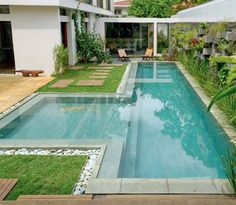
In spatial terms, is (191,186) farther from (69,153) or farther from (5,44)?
(5,44)

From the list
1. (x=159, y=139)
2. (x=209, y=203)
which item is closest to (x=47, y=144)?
(x=159, y=139)

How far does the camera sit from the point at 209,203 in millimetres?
4562

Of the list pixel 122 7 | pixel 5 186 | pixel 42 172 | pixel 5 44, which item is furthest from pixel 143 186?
pixel 122 7

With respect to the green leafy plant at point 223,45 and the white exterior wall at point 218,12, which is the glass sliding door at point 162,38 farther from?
the green leafy plant at point 223,45

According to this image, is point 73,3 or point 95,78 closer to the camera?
point 95,78

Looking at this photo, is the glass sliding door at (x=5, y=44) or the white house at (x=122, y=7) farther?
the white house at (x=122, y=7)

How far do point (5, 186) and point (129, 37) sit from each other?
80.0ft

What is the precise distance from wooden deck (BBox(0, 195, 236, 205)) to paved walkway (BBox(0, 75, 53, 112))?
6.70 m

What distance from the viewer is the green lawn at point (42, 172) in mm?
5551

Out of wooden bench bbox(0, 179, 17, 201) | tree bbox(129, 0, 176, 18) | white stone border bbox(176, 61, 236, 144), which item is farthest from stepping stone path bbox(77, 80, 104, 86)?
tree bbox(129, 0, 176, 18)

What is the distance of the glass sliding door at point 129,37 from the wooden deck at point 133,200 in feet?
79.6

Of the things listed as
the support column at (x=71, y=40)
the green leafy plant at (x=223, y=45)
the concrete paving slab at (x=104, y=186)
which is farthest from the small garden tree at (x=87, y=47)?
the concrete paving slab at (x=104, y=186)

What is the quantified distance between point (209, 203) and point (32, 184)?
292cm

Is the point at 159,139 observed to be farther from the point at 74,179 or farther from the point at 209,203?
the point at 209,203
